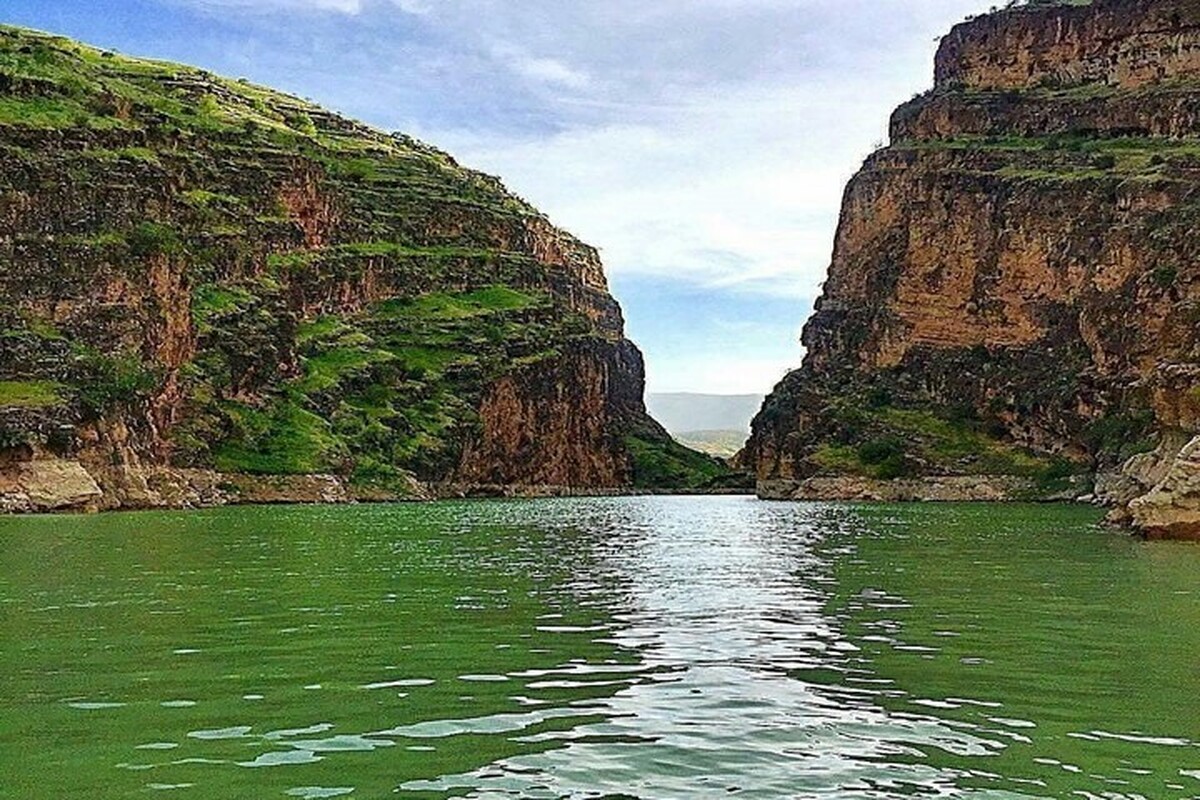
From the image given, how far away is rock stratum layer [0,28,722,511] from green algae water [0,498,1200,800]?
75.9 metres

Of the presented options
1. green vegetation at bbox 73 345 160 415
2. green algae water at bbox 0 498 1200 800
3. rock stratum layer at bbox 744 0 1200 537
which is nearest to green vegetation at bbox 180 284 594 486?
green vegetation at bbox 73 345 160 415

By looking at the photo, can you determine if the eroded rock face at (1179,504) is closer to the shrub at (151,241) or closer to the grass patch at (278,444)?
the grass patch at (278,444)

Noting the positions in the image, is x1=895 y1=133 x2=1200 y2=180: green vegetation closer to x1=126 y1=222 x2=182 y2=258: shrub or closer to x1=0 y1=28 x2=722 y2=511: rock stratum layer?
x1=0 y1=28 x2=722 y2=511: rock stratum layer

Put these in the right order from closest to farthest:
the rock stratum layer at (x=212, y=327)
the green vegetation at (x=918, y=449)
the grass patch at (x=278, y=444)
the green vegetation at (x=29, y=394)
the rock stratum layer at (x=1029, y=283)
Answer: the green vegetation at (x=29, y=394) < the rock stratum layer at (x=212, y=327) < the grass patch at (x=278, y=444) < the rock stratum layer at (x=1029, y=283) < the green vegetation at (x=918, y=449)

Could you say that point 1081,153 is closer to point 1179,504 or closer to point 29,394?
point 29,394

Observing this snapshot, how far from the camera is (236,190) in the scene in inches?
6683

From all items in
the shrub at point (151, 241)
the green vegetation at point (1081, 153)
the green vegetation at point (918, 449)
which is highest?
the green vegetation at point (1081, 153)

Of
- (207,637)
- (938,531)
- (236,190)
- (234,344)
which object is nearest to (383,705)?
(207,637)

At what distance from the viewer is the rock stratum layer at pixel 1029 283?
158 meters

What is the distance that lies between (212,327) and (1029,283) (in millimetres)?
107118

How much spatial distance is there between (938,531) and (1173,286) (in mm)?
92444

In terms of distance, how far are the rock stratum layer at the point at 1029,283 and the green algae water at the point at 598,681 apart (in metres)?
115

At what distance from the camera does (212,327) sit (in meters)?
148

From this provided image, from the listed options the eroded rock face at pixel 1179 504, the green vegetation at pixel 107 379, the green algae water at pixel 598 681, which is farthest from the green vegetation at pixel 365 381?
the green algae water at pixel 598 681
